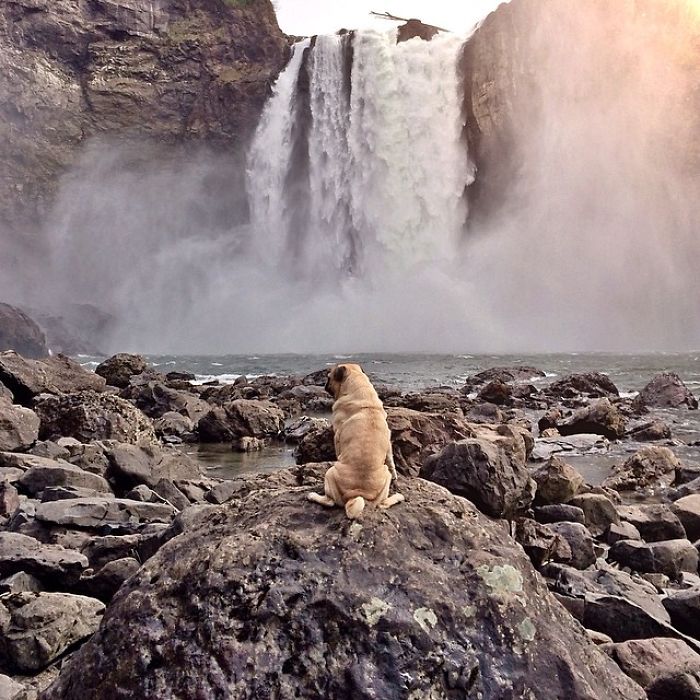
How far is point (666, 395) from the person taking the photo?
18.1 m

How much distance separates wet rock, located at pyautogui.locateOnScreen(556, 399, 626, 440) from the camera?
13.5 meters

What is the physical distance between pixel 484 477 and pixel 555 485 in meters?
1.76

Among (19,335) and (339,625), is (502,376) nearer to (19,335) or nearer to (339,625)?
(339,625)

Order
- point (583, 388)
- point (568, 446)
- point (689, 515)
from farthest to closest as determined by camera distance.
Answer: point (583, 388)
point (568, 446)
point (689, 515)

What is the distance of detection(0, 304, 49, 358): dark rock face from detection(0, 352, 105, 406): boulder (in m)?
30.5

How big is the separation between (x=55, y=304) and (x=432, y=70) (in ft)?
130

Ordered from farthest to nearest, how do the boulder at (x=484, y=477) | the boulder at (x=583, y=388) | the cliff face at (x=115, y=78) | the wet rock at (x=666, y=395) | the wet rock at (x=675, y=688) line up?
the cliff face at (x=115, y=78)
the boulder at (x=583, y=388)
the wet rock at (x=666, y=395)
the boulder at (x=484, y=477)
the wet rock at (x=675, y=688)

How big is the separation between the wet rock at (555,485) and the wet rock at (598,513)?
10.8 inches

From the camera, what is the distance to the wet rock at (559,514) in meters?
6.57

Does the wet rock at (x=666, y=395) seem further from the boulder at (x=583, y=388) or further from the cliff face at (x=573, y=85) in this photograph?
the cliff face at (x=573, y=85)

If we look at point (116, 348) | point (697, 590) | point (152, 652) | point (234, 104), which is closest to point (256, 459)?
point (697, 590)

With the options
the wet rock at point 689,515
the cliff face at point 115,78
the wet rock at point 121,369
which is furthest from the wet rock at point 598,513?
the cliff face at point 115,78

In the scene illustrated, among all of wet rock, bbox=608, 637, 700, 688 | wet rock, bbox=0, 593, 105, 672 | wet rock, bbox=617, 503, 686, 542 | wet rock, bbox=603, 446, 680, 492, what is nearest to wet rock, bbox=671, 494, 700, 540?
wet rock, bbox=617, 503, 686, 542

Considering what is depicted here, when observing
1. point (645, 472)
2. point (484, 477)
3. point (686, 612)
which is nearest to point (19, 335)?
point (645, 472)
